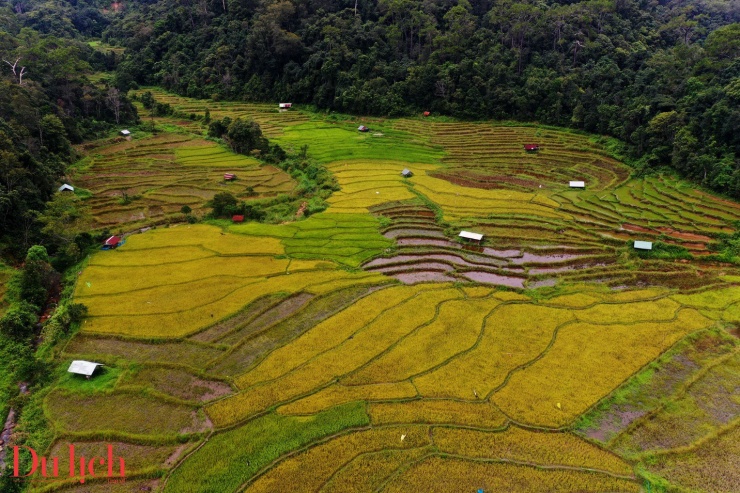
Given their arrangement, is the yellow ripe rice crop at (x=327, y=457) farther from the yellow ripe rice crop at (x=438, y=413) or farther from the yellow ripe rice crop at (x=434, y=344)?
the yellow ripe rice crop at (x=434, y=344)

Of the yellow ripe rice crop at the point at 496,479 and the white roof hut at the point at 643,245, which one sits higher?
the white roof hut at the point at 643,245

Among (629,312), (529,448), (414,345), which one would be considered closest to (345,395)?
(414,345)

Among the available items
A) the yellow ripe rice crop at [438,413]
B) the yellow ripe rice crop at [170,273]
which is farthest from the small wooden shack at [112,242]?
the yellow ripe rice crop at [438,413]

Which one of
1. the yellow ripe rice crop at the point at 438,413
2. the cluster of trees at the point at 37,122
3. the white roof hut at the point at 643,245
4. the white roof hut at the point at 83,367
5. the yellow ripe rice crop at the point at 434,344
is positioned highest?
the cluster of trees at the point at 37,122

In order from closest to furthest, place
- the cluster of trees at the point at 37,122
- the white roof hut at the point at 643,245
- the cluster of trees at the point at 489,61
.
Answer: the cluster of trees at the point at 37,122, the white roof hut at the point at 643,245, the cluster of trees at the point at 489,61

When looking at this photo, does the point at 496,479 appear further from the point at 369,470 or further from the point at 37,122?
the point at 37,122

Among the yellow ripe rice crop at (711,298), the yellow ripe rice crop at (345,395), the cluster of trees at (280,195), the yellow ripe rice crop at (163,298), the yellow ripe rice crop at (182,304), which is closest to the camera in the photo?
the yellow ripe rice crop at (345,395)
